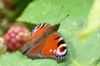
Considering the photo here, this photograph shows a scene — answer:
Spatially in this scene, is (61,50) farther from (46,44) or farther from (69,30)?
(69,30)

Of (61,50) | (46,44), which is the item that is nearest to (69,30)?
(46,44)

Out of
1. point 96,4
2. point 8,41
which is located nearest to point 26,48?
point 8,41

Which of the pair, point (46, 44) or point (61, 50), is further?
point (46, 44)

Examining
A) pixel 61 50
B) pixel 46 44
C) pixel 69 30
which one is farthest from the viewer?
pixel 69 30

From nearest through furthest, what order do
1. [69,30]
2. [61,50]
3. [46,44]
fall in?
[61,50] < [46,44] < [69,30]
